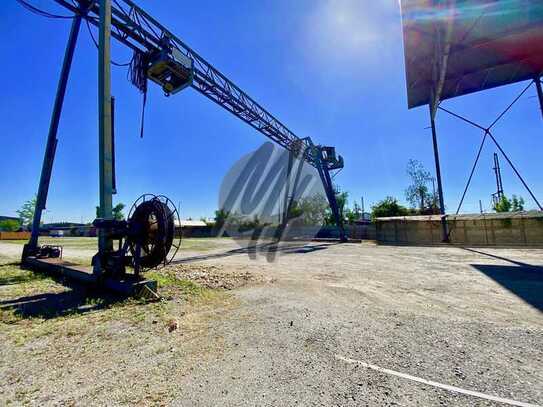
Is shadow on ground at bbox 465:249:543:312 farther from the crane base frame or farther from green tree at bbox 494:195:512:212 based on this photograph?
green tree at bbox 494:195:512:212

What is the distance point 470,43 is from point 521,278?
31.7 ft

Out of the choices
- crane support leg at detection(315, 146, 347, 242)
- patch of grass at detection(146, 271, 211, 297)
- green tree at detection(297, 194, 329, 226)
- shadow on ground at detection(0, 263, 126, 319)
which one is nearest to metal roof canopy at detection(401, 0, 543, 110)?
crane support leg at detection(315, 146, 347, 242)

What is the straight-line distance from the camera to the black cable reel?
16.0 ft

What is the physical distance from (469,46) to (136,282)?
47.8 ft

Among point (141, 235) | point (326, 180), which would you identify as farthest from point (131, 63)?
point (326, 180)

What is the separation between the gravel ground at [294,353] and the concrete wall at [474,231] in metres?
12.6

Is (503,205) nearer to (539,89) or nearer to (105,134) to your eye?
(539,89)

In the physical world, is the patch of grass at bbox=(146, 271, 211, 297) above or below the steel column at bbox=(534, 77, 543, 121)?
below

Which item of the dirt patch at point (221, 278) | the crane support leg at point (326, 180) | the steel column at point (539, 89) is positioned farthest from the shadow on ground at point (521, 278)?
the crane support leg at point (326, 180)

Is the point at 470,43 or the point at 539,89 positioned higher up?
the point at 470,43

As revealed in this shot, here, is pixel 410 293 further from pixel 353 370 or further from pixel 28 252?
pixel 28 252

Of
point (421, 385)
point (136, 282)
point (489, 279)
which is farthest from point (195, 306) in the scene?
point (489, 279)

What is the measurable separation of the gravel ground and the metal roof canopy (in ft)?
32.5

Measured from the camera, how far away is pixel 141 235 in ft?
16.4
